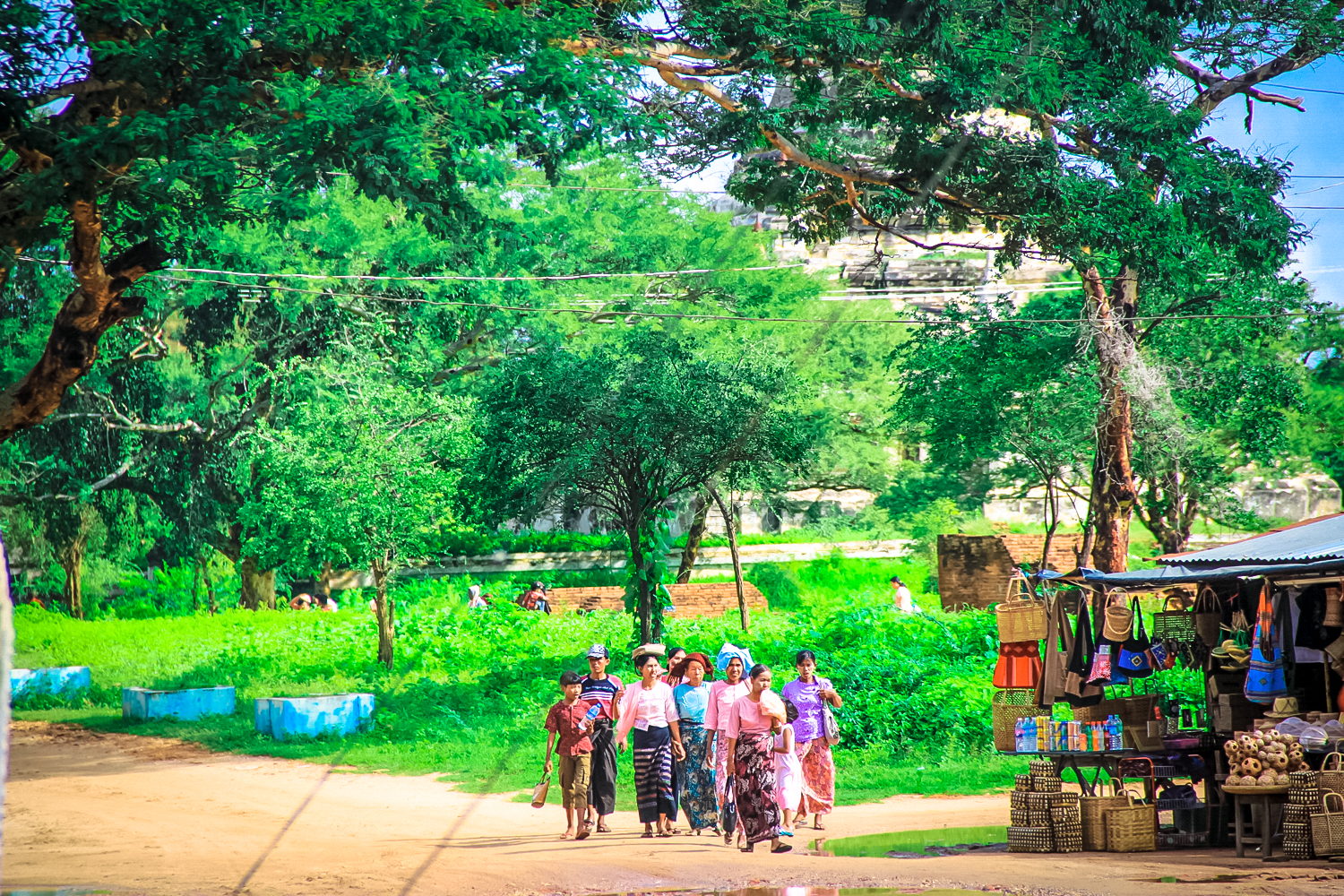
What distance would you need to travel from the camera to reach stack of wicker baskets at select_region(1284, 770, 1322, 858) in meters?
8.44

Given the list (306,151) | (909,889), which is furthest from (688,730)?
(306,151)

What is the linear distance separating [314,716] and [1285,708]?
12169 mm

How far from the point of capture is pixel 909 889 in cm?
805

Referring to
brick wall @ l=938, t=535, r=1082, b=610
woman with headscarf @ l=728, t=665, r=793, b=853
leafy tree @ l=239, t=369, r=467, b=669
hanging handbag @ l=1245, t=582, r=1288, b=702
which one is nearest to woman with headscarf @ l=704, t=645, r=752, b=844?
woman with headscarf @ l=728, t=665, r=793, b=853

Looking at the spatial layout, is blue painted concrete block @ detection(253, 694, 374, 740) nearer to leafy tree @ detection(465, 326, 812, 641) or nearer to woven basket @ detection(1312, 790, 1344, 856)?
leafy tree @ detection(465, 326, 812, 641)

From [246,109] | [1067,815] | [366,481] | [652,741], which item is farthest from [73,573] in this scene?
[1067,815]

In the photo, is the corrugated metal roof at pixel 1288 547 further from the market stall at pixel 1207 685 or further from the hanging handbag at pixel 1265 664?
the hanging handbag at pixel 1265 664

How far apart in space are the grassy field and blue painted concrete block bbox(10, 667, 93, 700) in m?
0.37

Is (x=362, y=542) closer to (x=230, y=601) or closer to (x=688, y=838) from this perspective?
(x=688, y=838)

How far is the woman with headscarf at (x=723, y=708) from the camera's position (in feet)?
32.9

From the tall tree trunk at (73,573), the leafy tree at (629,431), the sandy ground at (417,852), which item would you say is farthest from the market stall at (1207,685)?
the tall tree trunk at (73,573)

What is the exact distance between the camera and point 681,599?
3052 cm

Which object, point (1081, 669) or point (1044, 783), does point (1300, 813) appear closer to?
point (1044, 783)

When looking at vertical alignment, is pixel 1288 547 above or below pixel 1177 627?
above
